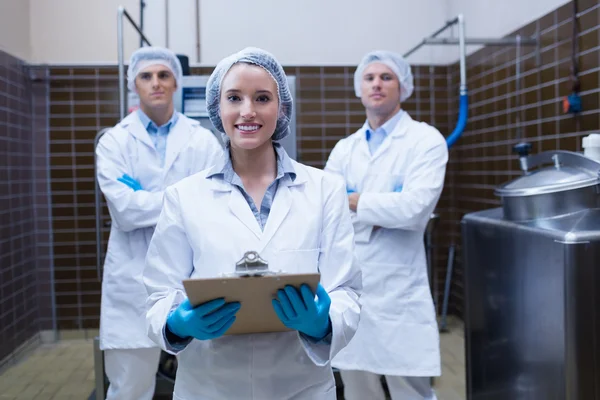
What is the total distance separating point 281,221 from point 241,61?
332 millimetres

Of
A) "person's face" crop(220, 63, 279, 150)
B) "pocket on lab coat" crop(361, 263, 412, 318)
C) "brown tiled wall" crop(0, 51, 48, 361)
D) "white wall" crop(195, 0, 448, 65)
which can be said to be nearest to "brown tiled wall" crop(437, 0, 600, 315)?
"white wall" crop(195, 0, 448, 65)

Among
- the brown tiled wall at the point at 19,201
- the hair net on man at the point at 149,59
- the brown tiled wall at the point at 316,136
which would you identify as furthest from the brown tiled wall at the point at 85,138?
the hair net on man at the point at 149,59

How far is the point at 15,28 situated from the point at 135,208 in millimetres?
2109

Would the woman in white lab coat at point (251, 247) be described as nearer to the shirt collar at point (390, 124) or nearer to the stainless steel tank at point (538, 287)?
the stainless steel tank at point (538, 287)

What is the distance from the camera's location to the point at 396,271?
2.22 meters

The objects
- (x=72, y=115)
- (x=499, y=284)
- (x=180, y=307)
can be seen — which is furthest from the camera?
(x=72, y=115)

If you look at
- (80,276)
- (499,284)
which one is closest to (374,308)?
(499,284)

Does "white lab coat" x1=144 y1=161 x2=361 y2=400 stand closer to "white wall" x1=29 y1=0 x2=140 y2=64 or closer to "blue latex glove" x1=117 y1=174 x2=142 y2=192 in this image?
"blue latex glove" x1=117 y1=174 x2=142 y2=192

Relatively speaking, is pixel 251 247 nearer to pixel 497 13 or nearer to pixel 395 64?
pixel 395 64

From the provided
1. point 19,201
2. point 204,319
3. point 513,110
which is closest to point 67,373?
point 19,201

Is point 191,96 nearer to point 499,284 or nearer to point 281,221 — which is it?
point 499,284

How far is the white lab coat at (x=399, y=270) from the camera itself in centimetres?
218

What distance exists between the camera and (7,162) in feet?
11.3

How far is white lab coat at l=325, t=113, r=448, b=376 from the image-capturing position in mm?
2180
